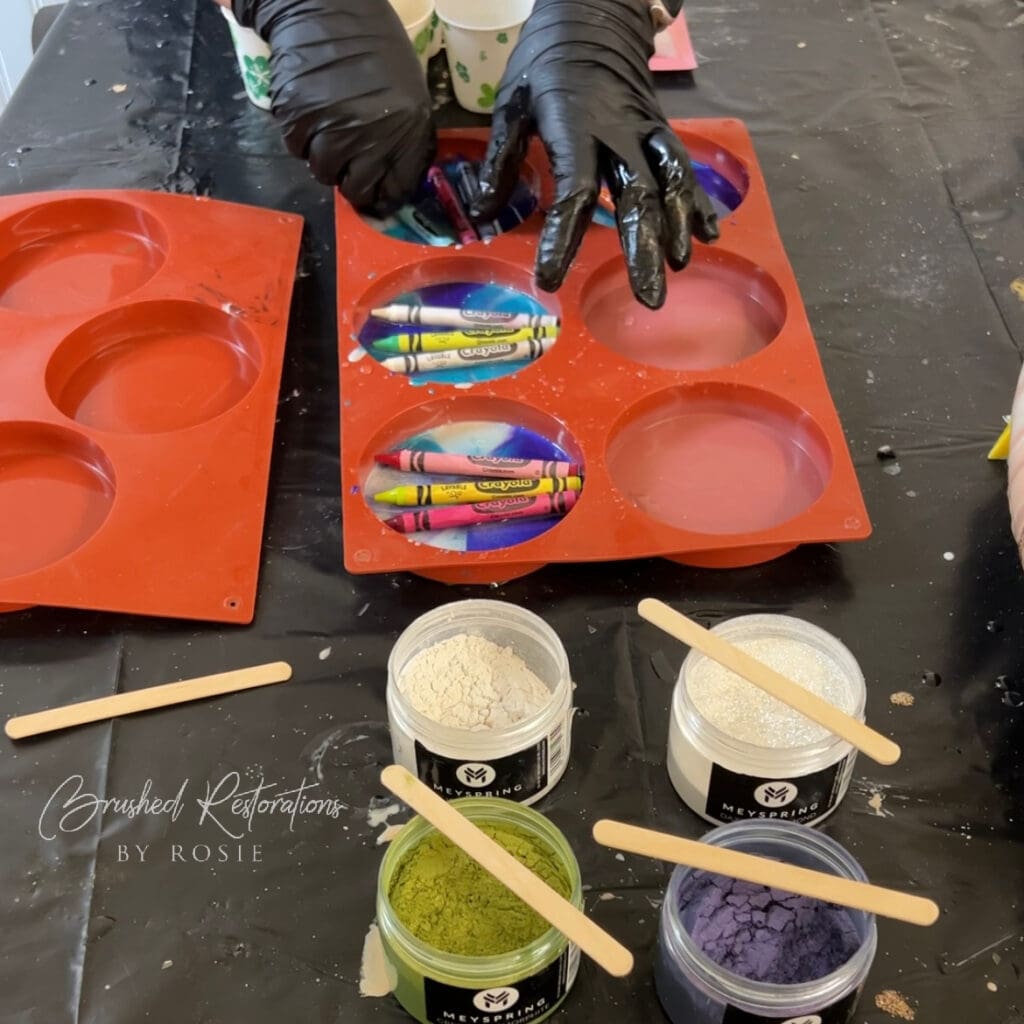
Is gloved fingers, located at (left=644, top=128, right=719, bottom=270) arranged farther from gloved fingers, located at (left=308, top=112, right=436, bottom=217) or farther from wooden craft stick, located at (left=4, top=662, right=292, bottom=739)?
wooden craft stick, located at (left=4, top=662, right=292, bottom=739)

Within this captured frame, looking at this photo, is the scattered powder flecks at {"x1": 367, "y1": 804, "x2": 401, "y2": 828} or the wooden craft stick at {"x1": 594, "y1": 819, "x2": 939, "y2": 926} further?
the scattered powder flecks at {"x1": 367, "y1": 804, "x2": 401, "y2": 828}

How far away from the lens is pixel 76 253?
125 cm

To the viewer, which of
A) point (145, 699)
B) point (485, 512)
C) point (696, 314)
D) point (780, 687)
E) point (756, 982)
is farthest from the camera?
point (696, 314)

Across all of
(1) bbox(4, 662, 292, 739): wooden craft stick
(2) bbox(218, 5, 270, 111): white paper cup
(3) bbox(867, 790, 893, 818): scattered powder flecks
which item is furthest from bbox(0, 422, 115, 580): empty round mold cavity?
(3) bbox(867, 790, 893, 818): scattered powder flecks

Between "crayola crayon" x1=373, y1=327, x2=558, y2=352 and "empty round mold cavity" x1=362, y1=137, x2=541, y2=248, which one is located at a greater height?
"empty round mold cavity" x1=362, y1=137, x2=541, y2=248

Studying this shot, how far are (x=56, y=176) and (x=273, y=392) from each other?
51 centimetres

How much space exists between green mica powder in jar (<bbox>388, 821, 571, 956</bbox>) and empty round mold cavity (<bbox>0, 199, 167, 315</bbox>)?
76 centimetres

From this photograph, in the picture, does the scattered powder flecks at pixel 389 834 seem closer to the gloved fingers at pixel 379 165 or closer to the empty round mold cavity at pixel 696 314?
the empty round mold cavity at pixel 696 314

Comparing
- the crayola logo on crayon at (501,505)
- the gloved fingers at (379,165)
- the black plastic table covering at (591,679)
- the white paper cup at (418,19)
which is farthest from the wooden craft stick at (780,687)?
the white paper cup at (418,19)

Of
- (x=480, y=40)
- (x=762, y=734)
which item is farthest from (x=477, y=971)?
(x=480, y=40)

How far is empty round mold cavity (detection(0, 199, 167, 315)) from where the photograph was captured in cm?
120

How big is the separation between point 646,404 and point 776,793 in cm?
43

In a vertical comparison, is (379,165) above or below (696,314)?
above

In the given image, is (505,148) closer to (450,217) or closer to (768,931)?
(450,217)
